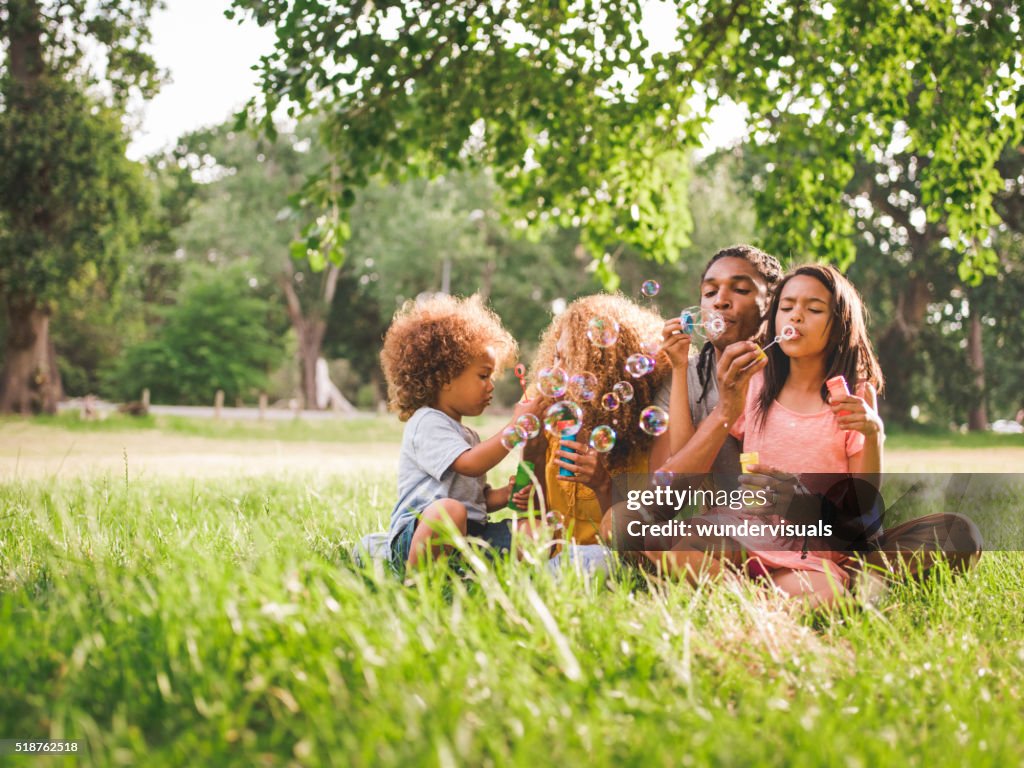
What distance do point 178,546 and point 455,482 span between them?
3.48 ft

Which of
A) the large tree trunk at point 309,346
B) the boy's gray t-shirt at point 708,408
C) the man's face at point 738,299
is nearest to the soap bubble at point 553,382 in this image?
the boy's gray t-shirt at point 708,408

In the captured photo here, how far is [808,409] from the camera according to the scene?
10.5 feet

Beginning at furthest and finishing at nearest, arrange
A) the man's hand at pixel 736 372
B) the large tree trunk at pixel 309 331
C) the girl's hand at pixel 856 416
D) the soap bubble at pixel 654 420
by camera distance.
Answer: the large tree trunk at pixel 309 331 < the soap bubble at pixel 654 420 < the man's hand at pixel 736 372 < the girl's hand at pixel 856 416

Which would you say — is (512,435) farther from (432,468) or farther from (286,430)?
(286,430)

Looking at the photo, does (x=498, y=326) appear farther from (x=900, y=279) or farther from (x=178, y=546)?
(x=900, y=279)

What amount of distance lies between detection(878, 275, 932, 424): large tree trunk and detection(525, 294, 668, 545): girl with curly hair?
2287cm

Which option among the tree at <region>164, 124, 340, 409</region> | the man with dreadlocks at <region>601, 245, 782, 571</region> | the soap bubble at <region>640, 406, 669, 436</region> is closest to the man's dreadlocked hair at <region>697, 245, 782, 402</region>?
the man with dreadlocks at <region>601, 245, 782, 571</region>

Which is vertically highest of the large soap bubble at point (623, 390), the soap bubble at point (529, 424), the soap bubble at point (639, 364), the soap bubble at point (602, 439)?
the soap bubble at point (639, 364)

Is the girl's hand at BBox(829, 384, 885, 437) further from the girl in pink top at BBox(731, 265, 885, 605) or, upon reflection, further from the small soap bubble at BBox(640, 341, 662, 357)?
the small soap bubble at BBox(640, 341, 662, 357)

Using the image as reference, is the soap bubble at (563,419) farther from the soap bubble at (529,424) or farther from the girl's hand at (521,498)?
the girl's hand at (521,498)

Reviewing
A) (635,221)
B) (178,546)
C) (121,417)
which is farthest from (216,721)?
(121,417)

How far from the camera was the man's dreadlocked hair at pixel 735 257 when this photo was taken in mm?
3615

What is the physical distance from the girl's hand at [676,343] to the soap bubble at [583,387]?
310 mm

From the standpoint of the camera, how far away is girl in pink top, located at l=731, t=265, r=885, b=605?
118 inches
